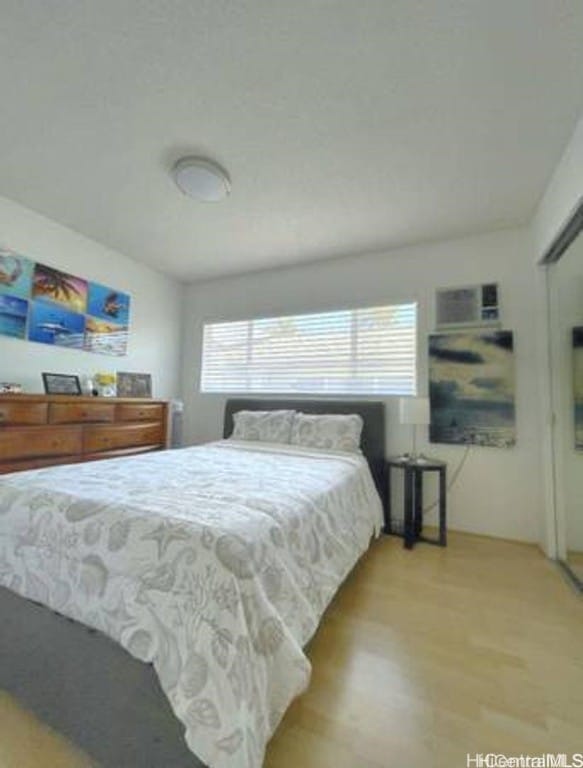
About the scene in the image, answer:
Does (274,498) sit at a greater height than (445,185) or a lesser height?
lesser

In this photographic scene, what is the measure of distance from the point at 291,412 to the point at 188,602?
93.2 inches

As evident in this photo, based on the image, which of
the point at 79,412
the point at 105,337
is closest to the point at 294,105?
the point at 79,412

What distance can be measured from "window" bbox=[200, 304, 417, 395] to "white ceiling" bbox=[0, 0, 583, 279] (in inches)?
36.1

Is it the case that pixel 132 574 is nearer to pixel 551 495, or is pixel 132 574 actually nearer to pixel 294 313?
pixel 551 495

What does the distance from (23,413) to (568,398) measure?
3639mm

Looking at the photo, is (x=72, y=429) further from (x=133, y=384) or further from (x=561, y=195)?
(x=561, y=195)

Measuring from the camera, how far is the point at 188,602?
918 mm

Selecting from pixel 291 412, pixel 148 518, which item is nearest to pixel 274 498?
pixel 148 518

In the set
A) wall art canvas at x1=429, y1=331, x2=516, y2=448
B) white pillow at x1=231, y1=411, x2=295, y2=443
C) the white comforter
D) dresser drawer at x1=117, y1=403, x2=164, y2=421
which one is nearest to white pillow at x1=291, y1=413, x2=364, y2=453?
white pillow at x1=231, y1=411, x2=295, y2=443

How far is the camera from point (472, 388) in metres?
2.85

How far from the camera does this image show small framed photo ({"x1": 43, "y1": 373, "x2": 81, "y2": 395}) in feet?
9.16

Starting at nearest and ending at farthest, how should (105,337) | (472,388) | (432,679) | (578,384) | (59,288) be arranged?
(432,679) < (578,384) < (472,388) < (59,288) < (105,337)

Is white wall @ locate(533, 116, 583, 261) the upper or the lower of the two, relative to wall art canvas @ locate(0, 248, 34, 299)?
upper

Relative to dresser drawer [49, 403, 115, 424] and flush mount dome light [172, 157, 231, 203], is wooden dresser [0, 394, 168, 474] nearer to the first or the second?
dresser drawer [49, 403, 115, 424]
